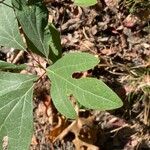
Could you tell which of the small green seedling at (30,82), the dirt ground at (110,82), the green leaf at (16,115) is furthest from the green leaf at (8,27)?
the dirt ground at (110,82)

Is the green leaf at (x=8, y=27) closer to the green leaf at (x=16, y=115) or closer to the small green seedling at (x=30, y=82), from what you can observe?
Answer: the small green seedling at (x=30, y=82)

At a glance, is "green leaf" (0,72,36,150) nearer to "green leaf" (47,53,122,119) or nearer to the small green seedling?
the small green seedling

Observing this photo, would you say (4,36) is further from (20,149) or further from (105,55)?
(105,55)

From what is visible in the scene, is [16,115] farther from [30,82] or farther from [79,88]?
[79,88]

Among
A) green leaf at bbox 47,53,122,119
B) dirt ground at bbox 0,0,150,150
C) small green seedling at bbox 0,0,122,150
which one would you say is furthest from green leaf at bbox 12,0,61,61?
dirt ground at bbox 0,0,150,150

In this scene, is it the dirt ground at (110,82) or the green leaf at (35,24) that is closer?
the green leaf at (35,24)

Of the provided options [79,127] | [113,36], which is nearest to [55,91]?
[79,127]

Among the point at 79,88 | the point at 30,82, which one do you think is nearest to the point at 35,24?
the point at 30,82
